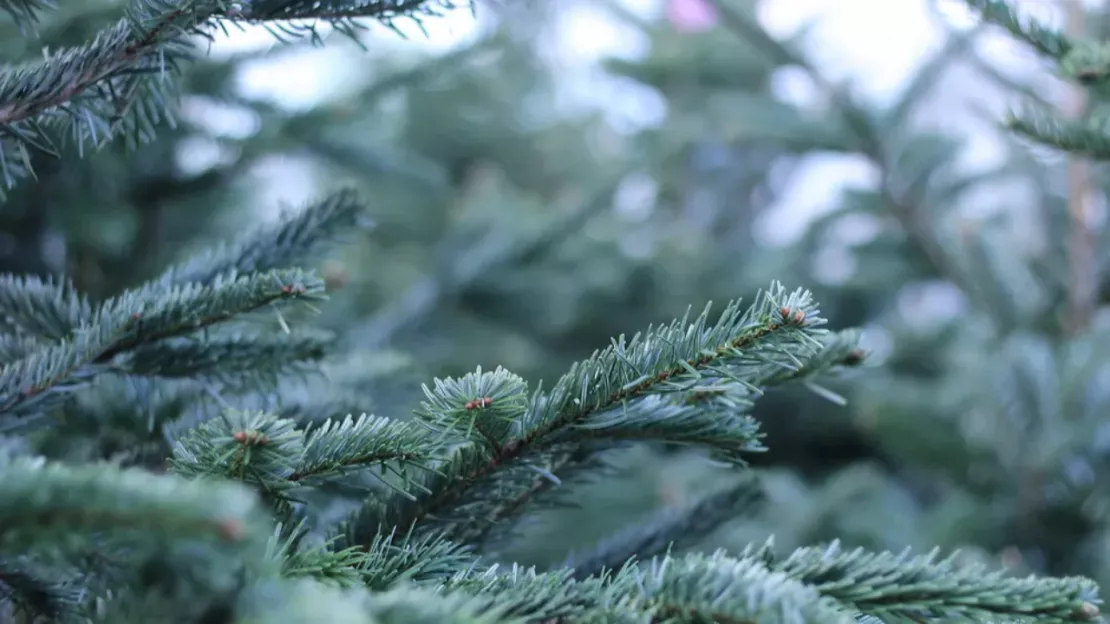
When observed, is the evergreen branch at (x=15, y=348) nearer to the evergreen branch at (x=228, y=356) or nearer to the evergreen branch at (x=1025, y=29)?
the evergreen branch at (x=228, y=356)

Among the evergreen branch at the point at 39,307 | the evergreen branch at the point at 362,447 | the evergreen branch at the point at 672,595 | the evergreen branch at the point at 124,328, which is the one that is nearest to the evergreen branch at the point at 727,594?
the evergreen branch at the point at 672,595

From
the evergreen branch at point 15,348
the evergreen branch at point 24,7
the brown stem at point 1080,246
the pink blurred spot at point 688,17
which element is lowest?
the brown stem at point 1080,246

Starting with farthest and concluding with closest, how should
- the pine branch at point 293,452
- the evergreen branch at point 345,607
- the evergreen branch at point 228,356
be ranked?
1. the evergreen branch at point 228,356
2. the pine branch at point 293,452
3. the evergreen branch at point 345,607

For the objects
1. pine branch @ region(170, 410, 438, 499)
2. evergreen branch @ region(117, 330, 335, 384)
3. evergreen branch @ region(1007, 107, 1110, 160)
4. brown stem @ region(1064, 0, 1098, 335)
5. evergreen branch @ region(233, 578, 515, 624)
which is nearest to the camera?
evergreen branch @ region(233, 578, 515, 624)

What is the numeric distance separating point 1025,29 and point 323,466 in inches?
21.5

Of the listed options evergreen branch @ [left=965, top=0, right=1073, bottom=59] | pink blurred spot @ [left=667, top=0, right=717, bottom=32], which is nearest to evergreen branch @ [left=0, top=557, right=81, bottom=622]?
evergreen branch @ [left=965, top=0, right=1073, bottom=59]

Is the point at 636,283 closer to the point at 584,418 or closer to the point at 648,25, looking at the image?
the point at 648,25

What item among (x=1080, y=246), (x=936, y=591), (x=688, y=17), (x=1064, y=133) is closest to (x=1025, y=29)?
(x=1064, y=133)

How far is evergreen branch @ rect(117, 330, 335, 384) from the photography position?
50 centimetres

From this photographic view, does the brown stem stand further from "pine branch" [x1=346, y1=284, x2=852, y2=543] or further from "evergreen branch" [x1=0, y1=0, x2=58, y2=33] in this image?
"evergreen branch" [x1=0, y1=0, x2=58, y2=33]

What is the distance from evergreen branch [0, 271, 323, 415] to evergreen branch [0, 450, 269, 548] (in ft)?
0.51

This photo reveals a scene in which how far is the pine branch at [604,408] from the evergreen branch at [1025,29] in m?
0.29

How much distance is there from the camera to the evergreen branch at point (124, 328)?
0.44 metres

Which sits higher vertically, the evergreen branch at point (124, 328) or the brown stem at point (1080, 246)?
the evergreen branch at point (124, 328)
